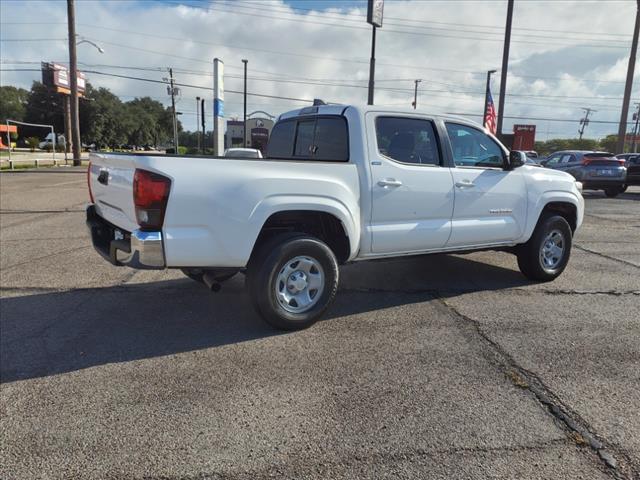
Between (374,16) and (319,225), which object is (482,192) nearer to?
(319,225)

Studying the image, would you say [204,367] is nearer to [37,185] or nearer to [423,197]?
[423,197]

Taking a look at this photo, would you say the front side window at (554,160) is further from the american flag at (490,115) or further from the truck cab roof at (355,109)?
the truck cab roof at (355,109)

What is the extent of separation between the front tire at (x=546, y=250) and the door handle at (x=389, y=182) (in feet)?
7.47

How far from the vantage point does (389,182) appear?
448 cm

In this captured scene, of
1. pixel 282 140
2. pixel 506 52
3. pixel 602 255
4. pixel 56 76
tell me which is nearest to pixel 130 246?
pixel 282 140

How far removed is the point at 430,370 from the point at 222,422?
1581mm

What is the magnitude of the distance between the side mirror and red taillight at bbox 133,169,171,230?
3786 mm

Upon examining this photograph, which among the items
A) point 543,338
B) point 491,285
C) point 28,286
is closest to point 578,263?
point 491,285

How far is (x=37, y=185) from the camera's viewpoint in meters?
17.7

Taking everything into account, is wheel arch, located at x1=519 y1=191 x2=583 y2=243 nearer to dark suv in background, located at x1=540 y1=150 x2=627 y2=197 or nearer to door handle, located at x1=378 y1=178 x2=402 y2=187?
door handle, located at x1=378 y1=178 x2=402 y2=187

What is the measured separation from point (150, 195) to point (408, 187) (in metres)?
2.39

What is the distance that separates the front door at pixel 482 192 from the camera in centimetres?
506

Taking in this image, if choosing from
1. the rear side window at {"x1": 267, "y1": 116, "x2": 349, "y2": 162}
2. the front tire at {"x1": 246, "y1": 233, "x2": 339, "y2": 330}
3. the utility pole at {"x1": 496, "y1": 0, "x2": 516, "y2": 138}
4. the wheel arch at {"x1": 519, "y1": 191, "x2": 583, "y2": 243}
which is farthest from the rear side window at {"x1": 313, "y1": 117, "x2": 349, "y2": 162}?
the utility pole at {"x1": 496, "y1": 0, "x2": 516, "y2": 138}

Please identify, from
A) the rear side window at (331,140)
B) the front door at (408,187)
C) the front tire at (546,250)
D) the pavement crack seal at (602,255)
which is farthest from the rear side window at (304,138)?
the pavement crack seal at (602,255)
